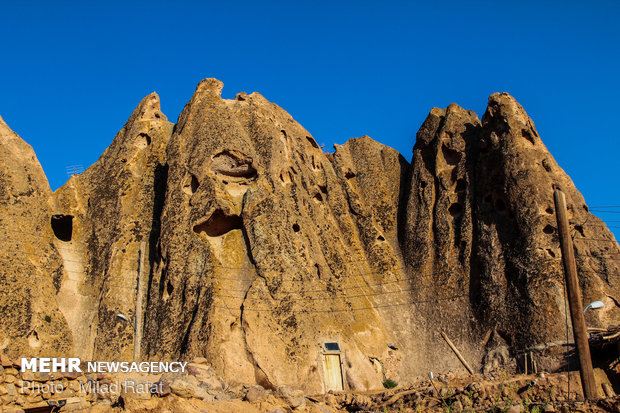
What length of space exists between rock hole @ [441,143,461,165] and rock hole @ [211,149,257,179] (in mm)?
12892

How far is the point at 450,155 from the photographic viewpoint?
1604 inches

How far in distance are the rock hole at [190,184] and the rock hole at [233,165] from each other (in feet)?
3.97

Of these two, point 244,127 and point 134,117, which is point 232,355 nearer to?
point 244,127

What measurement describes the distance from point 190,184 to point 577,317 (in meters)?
22.3

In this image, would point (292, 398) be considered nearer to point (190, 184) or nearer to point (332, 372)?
point (332, 372)

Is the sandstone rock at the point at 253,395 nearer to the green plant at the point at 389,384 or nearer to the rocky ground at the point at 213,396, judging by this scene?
the rocky ground at the point at 213,396

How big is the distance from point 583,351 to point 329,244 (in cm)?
2025

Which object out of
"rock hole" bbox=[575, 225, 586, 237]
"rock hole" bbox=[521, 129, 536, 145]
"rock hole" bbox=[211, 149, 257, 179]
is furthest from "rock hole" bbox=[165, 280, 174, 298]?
"rock hole" bbox=[521, 129, 536, 145]

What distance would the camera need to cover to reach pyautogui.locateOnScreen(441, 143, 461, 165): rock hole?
4019 cm

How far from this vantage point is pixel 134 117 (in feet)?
139

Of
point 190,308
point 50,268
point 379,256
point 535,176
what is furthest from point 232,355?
point 535,176

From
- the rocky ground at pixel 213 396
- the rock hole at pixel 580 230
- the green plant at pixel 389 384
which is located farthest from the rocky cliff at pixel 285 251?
the rocky ground at pixel 213 396

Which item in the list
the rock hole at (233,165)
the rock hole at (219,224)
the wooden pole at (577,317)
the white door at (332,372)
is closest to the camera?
the wooden pole at (577,317)

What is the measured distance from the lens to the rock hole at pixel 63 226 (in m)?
36.0
